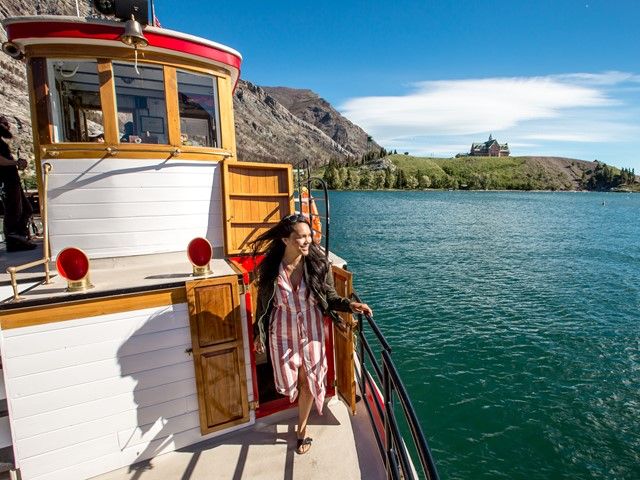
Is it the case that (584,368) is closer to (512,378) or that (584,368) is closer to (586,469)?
(512,378)

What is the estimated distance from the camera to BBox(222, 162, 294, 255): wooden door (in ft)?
20.6

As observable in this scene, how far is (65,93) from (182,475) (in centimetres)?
600

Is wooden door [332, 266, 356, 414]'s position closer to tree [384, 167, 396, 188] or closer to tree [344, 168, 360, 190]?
tree [344, 168, 360, 190]

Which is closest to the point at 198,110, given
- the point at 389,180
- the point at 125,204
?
the point at 125,204

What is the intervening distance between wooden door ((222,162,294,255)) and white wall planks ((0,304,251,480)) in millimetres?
2059

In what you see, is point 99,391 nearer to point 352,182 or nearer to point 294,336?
point 294,336

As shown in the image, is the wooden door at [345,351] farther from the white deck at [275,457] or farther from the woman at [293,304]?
the woman at [293,304]

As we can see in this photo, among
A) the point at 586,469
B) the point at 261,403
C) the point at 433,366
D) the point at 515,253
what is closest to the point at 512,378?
the point at 433,366

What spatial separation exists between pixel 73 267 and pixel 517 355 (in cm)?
1521

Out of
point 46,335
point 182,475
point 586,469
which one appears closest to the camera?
point 46,335

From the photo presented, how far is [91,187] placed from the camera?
538 centimetres

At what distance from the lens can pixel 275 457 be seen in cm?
468

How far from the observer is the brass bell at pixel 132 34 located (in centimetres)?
485

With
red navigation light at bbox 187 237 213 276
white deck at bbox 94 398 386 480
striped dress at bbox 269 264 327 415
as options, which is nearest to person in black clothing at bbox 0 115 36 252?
red navigation light at bbox 187 237 213 276
